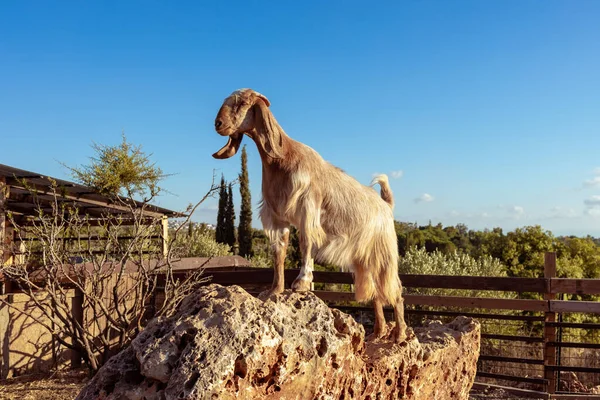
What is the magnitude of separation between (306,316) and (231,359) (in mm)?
601

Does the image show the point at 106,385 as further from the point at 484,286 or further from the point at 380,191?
the point at 484,286

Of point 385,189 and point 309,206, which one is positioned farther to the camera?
point 385,189

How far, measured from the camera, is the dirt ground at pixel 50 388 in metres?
5.80

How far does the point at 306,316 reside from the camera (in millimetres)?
2656

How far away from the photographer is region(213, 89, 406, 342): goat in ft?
10.00

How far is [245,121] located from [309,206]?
2.00 feet

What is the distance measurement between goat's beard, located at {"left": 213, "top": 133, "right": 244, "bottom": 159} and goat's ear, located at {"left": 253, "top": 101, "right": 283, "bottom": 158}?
0.15 m

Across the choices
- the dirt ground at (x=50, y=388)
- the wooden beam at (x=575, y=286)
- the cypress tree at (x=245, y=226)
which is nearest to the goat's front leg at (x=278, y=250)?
the dirt ground at (x=50, y=388)

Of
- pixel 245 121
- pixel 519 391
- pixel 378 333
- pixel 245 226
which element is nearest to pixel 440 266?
pixel 519 391

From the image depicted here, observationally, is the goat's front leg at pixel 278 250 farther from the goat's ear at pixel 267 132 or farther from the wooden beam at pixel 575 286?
the wooden beam at pixel 575 286

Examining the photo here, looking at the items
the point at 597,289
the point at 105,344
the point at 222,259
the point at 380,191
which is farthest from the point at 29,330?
the point at 597,289

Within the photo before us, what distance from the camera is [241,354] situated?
218 cm

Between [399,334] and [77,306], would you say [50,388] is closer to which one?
[77,306]

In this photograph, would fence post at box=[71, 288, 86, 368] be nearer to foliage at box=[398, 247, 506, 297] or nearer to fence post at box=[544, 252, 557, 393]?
fence post at box=[544, 252, 557, 393]
